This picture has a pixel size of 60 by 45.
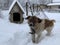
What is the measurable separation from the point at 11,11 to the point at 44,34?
3.68 meters

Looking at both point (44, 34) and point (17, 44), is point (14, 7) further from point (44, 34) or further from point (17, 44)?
point (17, 44)

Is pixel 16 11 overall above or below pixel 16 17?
above

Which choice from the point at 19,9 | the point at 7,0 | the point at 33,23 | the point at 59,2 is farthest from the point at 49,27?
the point at 7,0

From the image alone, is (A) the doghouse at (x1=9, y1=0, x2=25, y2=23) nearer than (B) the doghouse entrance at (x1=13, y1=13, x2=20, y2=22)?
Yes

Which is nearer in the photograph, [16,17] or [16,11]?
[16,11]

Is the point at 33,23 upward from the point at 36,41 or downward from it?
upward

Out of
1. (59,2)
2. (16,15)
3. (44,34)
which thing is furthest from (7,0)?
(44,34)

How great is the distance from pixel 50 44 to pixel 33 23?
2.56 feet

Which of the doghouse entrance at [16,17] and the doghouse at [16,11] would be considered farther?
the doghouse entrance at [16,17]

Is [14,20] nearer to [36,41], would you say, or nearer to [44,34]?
[44,34]

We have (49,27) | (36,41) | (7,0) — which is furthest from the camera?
(7,0)

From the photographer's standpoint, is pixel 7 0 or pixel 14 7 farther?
pixel 7 0

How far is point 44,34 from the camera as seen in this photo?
6.30 metres

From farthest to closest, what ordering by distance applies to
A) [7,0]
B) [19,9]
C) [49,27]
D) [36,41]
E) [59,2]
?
1. [7,0]
2. [59,2]
3. [19,9]
4. [49,27]
5. [36,41]
